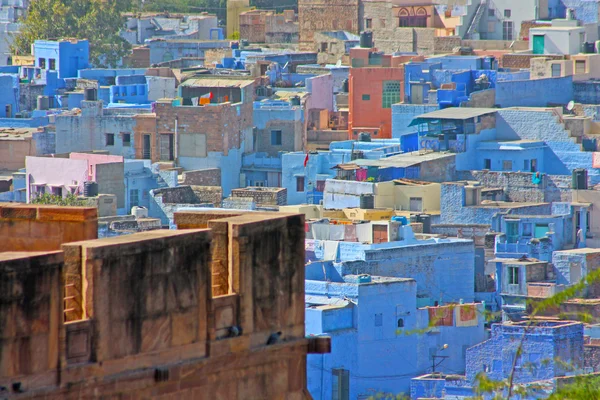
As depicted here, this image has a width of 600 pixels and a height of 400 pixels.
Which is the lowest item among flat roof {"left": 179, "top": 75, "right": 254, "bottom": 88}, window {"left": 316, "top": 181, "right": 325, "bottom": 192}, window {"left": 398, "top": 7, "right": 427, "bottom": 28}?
window {"left": 316, "top": 181, "right": 325, "bottom": 192}

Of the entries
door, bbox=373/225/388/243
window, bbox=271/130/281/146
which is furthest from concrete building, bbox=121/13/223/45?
door, bbox=373/225/388/243

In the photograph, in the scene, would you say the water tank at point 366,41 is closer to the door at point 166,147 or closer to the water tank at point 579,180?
the door at point 166,147

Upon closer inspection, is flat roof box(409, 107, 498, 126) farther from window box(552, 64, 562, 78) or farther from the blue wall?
window box(552, 64, 562, 78)

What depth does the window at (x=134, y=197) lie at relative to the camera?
153 ft

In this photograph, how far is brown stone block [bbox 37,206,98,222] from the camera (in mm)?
10961

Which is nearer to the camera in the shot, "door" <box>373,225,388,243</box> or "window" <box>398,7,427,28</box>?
"door" <box>373,225,388,243</box>

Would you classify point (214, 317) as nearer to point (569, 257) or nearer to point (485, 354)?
point (485, 354)

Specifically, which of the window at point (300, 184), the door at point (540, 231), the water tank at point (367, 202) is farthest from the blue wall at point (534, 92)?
the door at point (540, 231)

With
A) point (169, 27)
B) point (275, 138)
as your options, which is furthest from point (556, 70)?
point (169, 27)

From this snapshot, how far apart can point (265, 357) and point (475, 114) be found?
4222 centimetres

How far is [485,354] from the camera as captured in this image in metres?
33.5

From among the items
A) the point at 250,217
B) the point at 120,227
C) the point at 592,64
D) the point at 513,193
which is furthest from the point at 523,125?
the point at 250,217

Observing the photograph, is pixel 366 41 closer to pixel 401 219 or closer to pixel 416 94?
pixel 416 94

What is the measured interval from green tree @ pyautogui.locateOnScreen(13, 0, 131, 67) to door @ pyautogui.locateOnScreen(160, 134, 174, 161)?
23.1 metres
